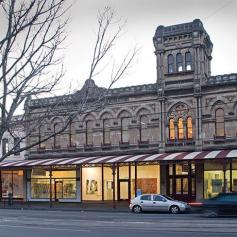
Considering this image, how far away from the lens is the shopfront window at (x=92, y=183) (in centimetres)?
4012

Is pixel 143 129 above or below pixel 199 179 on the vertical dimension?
above

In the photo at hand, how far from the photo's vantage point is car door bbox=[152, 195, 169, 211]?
30291 millimetres

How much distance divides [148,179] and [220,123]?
6878 mm

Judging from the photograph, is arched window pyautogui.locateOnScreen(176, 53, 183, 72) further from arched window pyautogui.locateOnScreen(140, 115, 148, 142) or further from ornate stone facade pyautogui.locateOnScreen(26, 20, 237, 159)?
arched window pyautogui.locateOnScreen(140, 115, 148, 142)

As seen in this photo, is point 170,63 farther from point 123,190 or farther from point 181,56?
point 123,190

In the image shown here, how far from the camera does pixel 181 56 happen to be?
1487 inches

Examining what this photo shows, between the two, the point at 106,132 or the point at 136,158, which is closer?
the point at 136,158

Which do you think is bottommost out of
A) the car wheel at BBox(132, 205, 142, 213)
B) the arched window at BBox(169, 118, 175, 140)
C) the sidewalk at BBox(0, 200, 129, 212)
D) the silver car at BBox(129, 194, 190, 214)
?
the sidewalk at BBox(0, 200, 129, 212)

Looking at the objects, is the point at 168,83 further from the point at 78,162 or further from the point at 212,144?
the point at 78,162

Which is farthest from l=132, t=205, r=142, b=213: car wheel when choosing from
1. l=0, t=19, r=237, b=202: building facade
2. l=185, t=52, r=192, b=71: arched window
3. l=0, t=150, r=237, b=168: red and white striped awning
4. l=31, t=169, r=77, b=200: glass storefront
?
l=185, t=52, r=192, b=71: arched window

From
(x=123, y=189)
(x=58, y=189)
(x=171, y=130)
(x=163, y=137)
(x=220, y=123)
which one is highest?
(x=220, y=123)

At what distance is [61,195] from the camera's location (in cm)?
4181

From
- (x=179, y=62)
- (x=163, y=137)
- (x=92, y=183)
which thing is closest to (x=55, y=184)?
(x=92, y=183)

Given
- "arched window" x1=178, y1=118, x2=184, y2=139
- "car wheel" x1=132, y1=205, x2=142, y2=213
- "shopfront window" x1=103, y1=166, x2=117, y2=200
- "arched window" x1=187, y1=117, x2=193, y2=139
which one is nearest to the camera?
"car wheel" x1=132, y1=205, x2=142, y2=213
